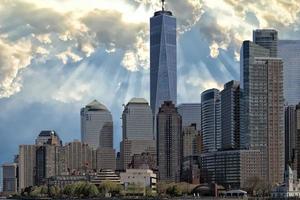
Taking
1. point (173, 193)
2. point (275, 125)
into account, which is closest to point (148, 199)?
point (173, 193)

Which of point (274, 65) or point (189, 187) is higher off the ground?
point (274, 65)

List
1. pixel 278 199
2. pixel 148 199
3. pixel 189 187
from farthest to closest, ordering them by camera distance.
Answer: pixel 189 187
pixel 148 199
pixel 278 199

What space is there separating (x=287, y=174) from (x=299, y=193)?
6034 millimetres

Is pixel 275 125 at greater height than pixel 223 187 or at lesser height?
greater

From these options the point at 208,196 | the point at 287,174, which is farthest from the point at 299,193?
the point at 208,196

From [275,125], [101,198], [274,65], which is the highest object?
[274,65]

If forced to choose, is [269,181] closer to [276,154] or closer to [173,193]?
[276,154]

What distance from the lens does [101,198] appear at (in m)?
191

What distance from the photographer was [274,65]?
199875mm

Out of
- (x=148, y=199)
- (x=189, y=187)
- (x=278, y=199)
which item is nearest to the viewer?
(x=278, y=199)

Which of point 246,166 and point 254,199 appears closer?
point 254,199

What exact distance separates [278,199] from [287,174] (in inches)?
414

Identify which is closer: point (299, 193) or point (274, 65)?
point (299, 193)

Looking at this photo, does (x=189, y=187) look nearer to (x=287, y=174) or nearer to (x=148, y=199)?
(x=148, y=199)
